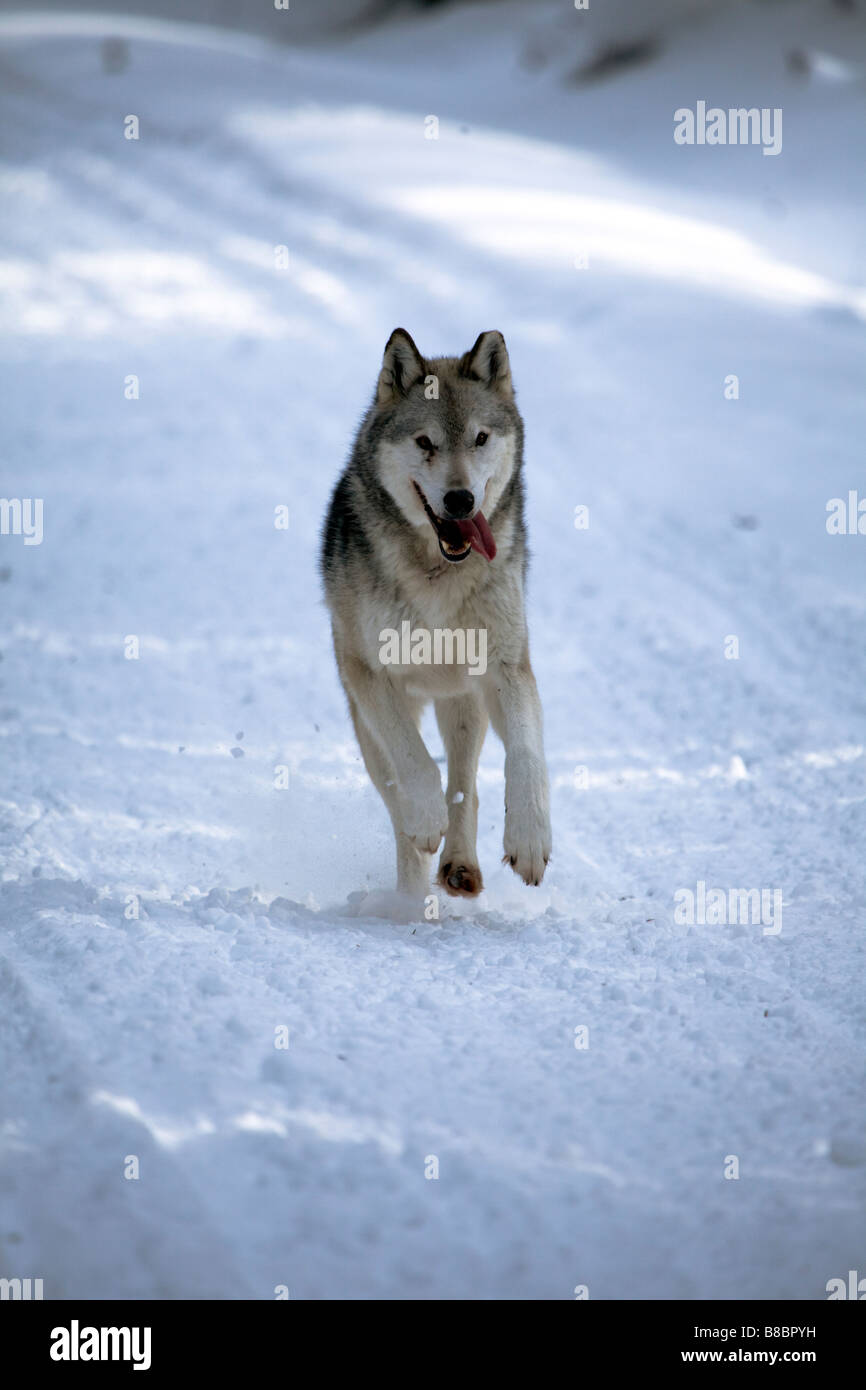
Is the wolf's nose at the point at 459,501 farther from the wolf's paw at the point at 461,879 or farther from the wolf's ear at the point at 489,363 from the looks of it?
the wolf's paw at the point at 461,879

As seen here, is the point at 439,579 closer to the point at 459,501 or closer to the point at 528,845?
the point at 459,501

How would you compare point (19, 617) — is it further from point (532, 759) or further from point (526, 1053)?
point (526, 1053)

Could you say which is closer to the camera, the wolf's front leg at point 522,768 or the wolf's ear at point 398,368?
the wolf's front leg at point 522,768

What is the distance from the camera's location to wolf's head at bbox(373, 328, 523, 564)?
4258mm

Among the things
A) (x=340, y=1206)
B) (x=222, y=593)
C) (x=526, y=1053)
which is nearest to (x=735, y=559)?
(x=222, y=593)

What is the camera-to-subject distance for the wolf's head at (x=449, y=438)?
14.0 ft

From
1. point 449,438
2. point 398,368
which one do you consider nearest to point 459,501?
point 449,438

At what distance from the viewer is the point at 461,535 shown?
14.1ft

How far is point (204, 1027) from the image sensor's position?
3.38 meters

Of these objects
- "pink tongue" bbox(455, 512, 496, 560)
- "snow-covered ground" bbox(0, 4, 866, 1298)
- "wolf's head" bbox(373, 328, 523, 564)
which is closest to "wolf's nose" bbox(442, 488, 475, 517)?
"wolf's head" bbox(373, 328, 523, 564)

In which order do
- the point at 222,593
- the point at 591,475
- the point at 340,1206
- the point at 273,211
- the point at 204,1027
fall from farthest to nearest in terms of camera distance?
the point at 273,211
the point at 591,475
the point at 222,593
the point at 204,1027
the point at 340,1206

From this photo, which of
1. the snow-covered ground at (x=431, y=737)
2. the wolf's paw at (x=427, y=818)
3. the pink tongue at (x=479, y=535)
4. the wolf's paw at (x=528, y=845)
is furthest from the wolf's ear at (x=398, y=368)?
the snow-covered ground at (x=431, y=737)

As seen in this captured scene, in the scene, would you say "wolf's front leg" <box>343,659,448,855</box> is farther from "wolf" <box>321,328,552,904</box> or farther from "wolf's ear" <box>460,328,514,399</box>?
"wolf's ear" <box>460,328,514,399</box>
